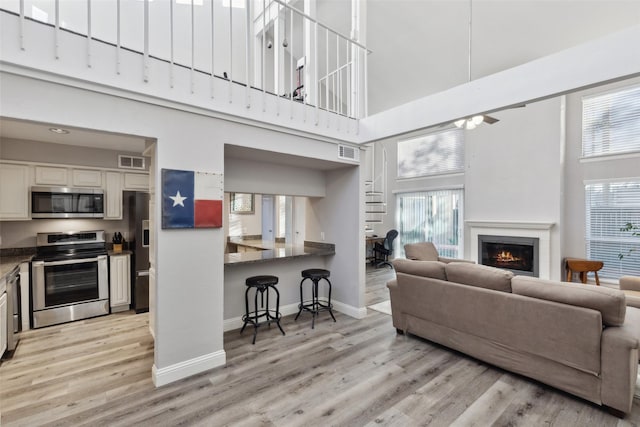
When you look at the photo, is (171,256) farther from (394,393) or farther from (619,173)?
(619,173)

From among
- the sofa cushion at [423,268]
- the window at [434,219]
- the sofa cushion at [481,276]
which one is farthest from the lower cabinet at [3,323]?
the window at [434,219]

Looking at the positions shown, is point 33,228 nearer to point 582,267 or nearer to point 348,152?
point 348,152

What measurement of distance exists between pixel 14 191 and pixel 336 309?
14.7ft

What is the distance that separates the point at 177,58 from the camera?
5.34 meters

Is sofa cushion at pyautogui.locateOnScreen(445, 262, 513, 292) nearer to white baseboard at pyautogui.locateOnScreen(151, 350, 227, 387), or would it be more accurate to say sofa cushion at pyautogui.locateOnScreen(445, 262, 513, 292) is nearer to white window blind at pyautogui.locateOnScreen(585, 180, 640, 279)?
white baseboard at pyautogui.locateOnScreen(151, 350, 227, 387)

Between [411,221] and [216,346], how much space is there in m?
6.15

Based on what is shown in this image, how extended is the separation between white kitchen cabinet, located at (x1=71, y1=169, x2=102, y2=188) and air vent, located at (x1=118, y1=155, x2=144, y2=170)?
313mm

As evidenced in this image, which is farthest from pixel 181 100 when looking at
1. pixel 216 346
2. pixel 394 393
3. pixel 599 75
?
pixel 599 75

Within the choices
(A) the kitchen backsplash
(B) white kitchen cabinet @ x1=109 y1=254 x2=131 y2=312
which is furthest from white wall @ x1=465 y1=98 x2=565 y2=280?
(A) the kitchen backsplash

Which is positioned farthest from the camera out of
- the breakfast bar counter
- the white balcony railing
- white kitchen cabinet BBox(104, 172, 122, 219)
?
white kitchen cabinet BBox(104, 172, 122, 219)

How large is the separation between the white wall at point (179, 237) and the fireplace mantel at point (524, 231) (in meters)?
5.11

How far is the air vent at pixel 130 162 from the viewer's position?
4.30 metres

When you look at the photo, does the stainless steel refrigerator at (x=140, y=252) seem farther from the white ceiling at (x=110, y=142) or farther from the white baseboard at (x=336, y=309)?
the white baseboard at (x=336, y=309)

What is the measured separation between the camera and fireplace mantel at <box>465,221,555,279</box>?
16.9 ft
